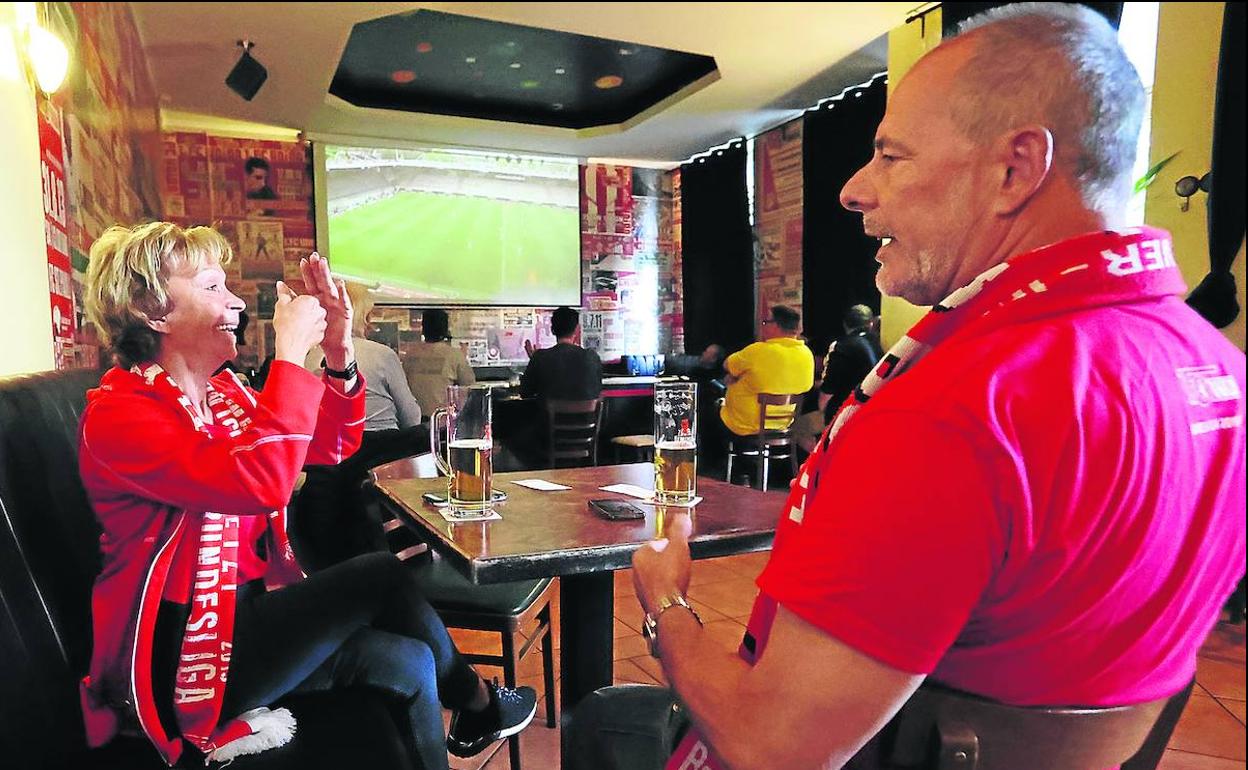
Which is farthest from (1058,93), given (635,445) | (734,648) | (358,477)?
(635,445)

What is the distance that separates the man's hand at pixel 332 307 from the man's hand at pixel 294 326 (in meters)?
0.03

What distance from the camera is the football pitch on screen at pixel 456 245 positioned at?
4359 mm

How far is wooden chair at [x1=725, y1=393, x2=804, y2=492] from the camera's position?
11.1 feet

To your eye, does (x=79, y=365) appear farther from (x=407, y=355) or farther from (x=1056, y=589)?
(x=1056, y=589)

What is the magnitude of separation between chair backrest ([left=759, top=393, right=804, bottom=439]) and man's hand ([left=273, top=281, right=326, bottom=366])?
2647 millimetres

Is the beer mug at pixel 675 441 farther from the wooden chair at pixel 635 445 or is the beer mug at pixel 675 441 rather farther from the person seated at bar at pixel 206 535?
the wooden chair at pixel 635 445

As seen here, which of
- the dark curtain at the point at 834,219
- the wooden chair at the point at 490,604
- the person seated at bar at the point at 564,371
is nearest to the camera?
the dark curtain at the point at 834,219

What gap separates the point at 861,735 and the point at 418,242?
499cm

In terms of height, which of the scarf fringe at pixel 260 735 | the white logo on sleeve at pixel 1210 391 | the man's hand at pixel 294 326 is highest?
the man's hand at pixel 294 326

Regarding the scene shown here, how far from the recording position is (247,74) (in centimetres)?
23

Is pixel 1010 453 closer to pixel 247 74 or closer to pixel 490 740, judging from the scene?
pixel 247 74

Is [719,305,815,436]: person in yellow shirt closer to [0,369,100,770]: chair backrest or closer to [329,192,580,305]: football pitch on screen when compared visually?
[329,192,580,305]: football pitch on screen

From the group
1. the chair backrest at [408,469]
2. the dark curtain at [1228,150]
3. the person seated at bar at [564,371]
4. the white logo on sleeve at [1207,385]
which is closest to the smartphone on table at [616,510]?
the chair backrest at [408,469]

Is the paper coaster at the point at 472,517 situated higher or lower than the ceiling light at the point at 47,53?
lower
